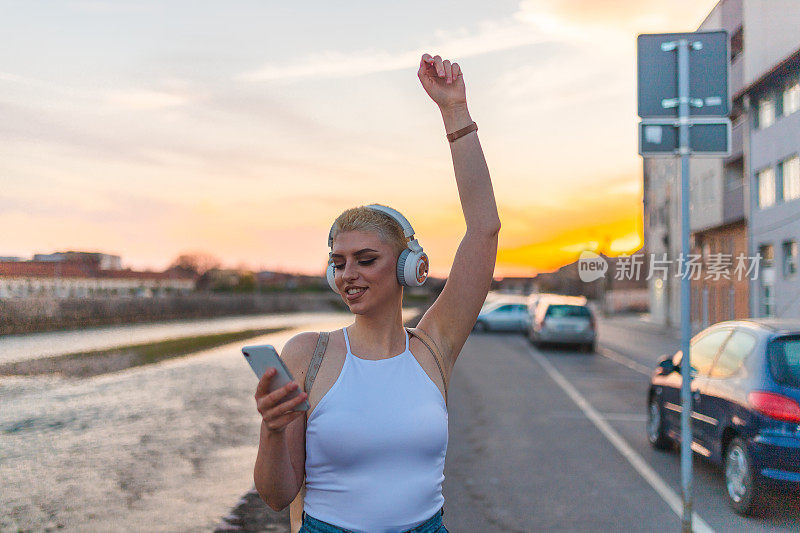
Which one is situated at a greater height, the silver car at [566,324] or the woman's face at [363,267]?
the woman's face at [363,267]

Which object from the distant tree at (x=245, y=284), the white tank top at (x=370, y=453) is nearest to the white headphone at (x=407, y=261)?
the white tank top at (x=370, y=453)

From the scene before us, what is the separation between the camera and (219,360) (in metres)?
19.9

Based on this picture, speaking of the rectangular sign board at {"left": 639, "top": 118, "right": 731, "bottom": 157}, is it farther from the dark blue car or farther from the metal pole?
the dark blue car

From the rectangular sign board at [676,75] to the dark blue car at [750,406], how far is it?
1.95 meters

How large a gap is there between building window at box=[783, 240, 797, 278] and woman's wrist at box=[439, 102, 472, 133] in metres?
24.9

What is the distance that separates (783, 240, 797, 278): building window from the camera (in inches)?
969

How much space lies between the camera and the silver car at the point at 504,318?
3206cm

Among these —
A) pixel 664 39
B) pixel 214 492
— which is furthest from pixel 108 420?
pixel 664 39

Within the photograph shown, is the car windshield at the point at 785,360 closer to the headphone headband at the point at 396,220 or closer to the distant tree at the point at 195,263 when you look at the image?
the headphone headband at the point at 396,220

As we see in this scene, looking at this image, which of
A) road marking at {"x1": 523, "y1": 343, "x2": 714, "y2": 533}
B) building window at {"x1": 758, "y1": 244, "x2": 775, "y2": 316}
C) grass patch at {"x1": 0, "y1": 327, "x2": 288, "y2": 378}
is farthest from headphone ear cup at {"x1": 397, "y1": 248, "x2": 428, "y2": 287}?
building window at {"x1": 758, "y1": 244, "x2": 775, "y2": 316}

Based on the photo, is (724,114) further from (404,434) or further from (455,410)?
(455,410)

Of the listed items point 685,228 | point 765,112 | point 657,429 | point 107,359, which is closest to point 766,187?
point 765,112

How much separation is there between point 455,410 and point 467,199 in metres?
9.47

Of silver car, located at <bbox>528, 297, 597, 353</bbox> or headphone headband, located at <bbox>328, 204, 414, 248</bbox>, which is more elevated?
headphone headband, located at <bbox>328, 204, 414, 248</bbox>
